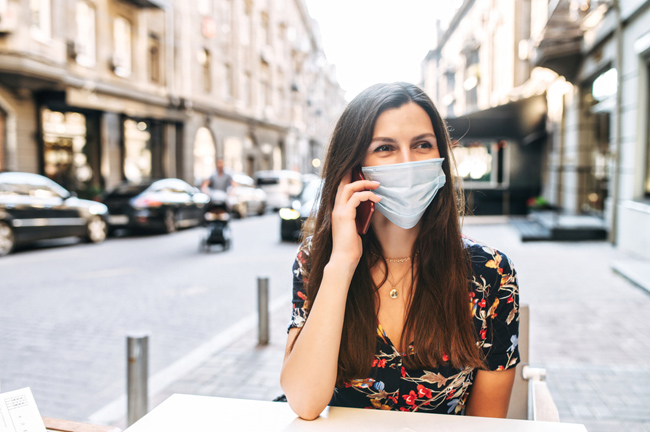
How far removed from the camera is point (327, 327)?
5.78 ft

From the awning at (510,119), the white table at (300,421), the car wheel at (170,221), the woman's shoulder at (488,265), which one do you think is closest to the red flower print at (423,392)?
the white table at (300,421)

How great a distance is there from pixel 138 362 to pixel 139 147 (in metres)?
21.6

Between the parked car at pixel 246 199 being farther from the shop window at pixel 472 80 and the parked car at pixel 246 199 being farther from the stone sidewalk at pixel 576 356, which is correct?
the shop window at pixel 472 80

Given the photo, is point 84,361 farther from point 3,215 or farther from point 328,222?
point 3,215

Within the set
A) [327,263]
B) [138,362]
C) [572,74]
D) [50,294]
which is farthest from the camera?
[572,74]

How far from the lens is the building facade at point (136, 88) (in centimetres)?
1708

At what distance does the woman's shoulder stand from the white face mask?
26cm

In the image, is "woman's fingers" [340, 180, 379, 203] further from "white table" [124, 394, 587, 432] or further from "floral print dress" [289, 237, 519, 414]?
"white table" [124, 394, 587, 432]

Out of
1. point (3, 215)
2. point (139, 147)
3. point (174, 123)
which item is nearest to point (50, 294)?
point (3, 215)

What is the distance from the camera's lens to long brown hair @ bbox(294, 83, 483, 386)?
1884 mm

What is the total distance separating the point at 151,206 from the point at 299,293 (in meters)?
13.9

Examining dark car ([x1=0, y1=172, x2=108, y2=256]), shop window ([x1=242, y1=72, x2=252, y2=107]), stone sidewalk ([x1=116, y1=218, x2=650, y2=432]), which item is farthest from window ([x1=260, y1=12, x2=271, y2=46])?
stone sidewalk ([x1=116, y1=218, x2=650, y2=432])

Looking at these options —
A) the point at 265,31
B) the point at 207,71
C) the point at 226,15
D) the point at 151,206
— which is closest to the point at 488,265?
the point at 151,206

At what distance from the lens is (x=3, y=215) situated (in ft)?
37.1
